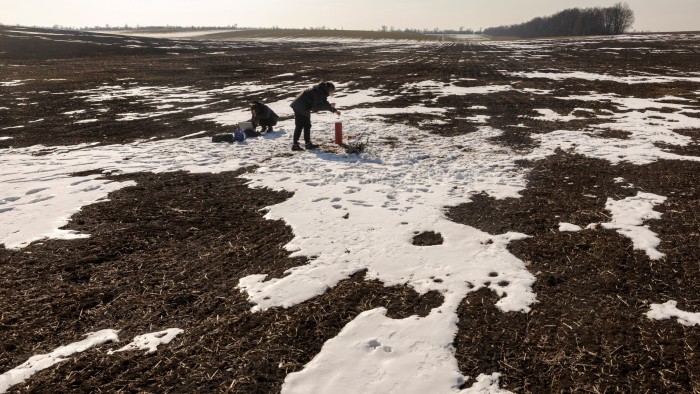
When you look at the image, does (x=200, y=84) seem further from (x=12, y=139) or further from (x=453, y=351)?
(x=453, y=351)

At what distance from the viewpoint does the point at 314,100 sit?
36.1 feet

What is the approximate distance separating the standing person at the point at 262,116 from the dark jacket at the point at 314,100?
2671mm

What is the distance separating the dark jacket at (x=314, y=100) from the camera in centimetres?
1098

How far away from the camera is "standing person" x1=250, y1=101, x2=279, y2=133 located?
13312 mm

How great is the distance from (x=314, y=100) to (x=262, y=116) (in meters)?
3.19

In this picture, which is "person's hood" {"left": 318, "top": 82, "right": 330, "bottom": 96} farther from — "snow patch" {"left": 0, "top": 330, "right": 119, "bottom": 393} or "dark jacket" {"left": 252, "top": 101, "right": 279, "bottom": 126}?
"snow patch" {"left": 0, "top": 330, "right": 119, "bottom": 393}

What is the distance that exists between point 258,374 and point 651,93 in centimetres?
2304

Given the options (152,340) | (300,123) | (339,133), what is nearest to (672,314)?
(152,340)

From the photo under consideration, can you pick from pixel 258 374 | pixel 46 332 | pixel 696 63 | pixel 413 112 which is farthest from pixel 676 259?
pixel 696 63

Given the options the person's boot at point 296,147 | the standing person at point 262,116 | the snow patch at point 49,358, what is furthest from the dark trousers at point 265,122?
the snow patch at point 49,358

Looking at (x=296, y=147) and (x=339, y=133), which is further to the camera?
(x=339, y=133)

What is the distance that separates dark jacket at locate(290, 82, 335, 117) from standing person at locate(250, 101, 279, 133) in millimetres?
2671

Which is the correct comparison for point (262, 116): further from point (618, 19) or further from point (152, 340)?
point (618, 19)

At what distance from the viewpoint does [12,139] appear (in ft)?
42.1
